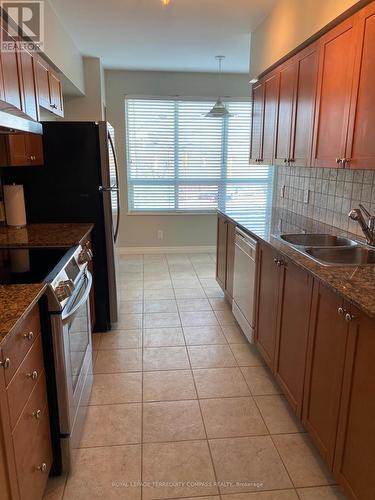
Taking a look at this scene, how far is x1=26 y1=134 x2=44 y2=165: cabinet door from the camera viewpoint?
2.61 m

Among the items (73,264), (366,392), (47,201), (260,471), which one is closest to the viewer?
(366,392)

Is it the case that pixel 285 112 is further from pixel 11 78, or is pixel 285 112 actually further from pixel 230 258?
pixel 11 78

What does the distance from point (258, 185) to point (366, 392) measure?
15.6 feet

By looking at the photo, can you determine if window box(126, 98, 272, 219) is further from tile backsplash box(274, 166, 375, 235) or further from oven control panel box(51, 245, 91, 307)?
oven control panel box(51, 245, 91, 307)

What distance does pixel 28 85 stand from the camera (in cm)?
241

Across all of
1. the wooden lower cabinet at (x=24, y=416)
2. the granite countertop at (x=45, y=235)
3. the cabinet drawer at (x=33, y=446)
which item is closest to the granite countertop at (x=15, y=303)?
the wooden lower cabinet at (x=24, y=416)

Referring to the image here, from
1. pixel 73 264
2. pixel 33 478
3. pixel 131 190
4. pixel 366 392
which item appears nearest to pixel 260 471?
pixel 366 392

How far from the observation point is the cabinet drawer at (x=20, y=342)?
1.19m

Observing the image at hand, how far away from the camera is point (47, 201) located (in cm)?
294

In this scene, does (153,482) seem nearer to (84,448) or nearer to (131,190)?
(84,448)

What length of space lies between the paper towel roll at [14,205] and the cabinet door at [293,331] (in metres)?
1.99

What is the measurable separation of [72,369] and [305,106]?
2.25 meters

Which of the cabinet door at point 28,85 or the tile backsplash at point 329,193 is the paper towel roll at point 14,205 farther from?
the tile backsplash at point 329,193

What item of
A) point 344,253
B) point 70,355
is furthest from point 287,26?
point 70,355
